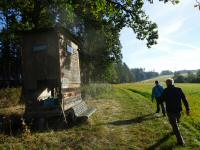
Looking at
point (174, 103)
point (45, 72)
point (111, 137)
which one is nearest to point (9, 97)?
point (45, 72)

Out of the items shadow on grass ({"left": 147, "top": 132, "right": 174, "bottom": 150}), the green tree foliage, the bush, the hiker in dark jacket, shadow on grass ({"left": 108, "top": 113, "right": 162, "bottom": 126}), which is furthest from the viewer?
the bush

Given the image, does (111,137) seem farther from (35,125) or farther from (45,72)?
(45,72)

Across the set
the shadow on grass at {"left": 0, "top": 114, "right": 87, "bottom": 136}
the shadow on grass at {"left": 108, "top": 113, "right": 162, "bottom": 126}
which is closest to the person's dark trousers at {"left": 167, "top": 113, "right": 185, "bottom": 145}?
the shadow on grass at {"left": 108, "top": 113, "right": 162, "bottom": 126}

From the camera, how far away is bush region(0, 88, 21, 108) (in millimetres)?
23406

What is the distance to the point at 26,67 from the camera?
1627 cm

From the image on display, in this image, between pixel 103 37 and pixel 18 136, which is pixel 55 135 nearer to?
pixel 18 136

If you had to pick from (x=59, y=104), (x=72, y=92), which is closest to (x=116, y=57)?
(x=72, y=92)

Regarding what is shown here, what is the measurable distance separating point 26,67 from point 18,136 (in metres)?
5.04

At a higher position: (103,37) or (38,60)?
(103,37)

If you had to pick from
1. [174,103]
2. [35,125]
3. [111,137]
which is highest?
[174,103]

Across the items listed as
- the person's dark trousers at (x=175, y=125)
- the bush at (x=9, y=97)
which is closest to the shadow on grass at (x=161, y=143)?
the person's dark trousers at (x=175, y=125)

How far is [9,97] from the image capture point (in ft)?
80.8

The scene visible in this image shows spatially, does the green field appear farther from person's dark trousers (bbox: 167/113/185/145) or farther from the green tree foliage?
the green tree foliage

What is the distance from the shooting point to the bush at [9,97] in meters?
Result: 23.4
